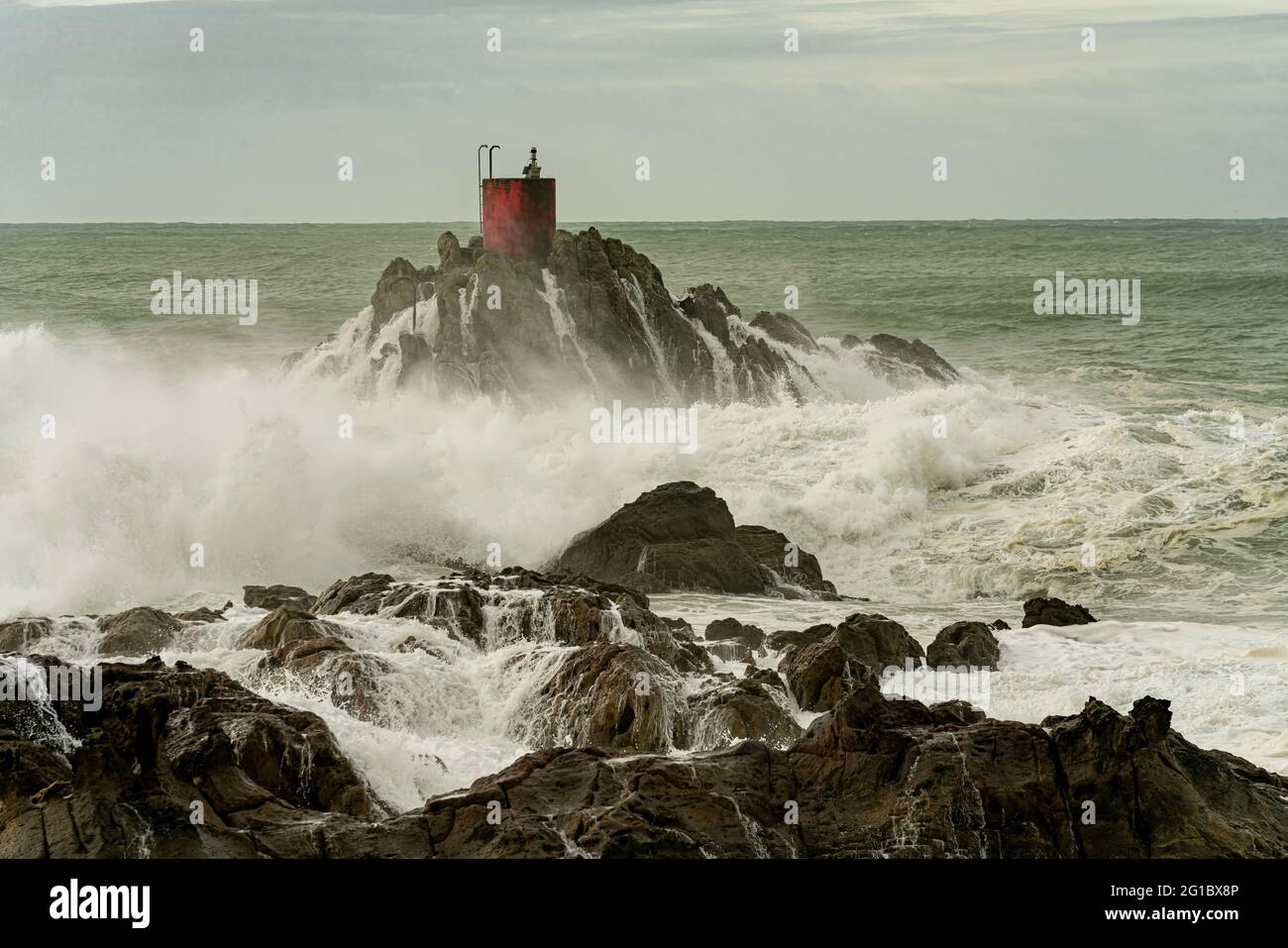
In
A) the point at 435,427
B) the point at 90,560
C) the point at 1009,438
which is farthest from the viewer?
the point at 1009,438

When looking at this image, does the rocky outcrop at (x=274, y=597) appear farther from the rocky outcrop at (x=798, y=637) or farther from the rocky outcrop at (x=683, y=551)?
the rocky outcrop at (x=798, y=637)

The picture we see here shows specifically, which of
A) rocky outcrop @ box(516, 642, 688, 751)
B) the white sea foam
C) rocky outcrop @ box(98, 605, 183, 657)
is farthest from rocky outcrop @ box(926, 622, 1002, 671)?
rocky outcrop @ box(98, 605, 183, 657)

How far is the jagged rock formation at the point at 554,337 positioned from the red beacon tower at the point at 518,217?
0.39 m

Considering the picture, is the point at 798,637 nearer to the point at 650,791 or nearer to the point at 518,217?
the point at 650,791

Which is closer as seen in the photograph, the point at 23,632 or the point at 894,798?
the point at 894,798

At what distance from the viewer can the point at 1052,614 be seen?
17.0m

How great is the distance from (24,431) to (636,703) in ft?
45.2

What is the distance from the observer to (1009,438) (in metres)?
28.1

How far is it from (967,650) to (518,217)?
15.8 m

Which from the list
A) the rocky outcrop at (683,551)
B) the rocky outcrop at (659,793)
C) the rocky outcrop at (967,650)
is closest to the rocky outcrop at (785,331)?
the rocky outcrop at (683,551)

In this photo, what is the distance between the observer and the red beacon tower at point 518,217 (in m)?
29.0

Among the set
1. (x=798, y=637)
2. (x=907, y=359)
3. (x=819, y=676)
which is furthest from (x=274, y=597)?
(x=907, y=359)
